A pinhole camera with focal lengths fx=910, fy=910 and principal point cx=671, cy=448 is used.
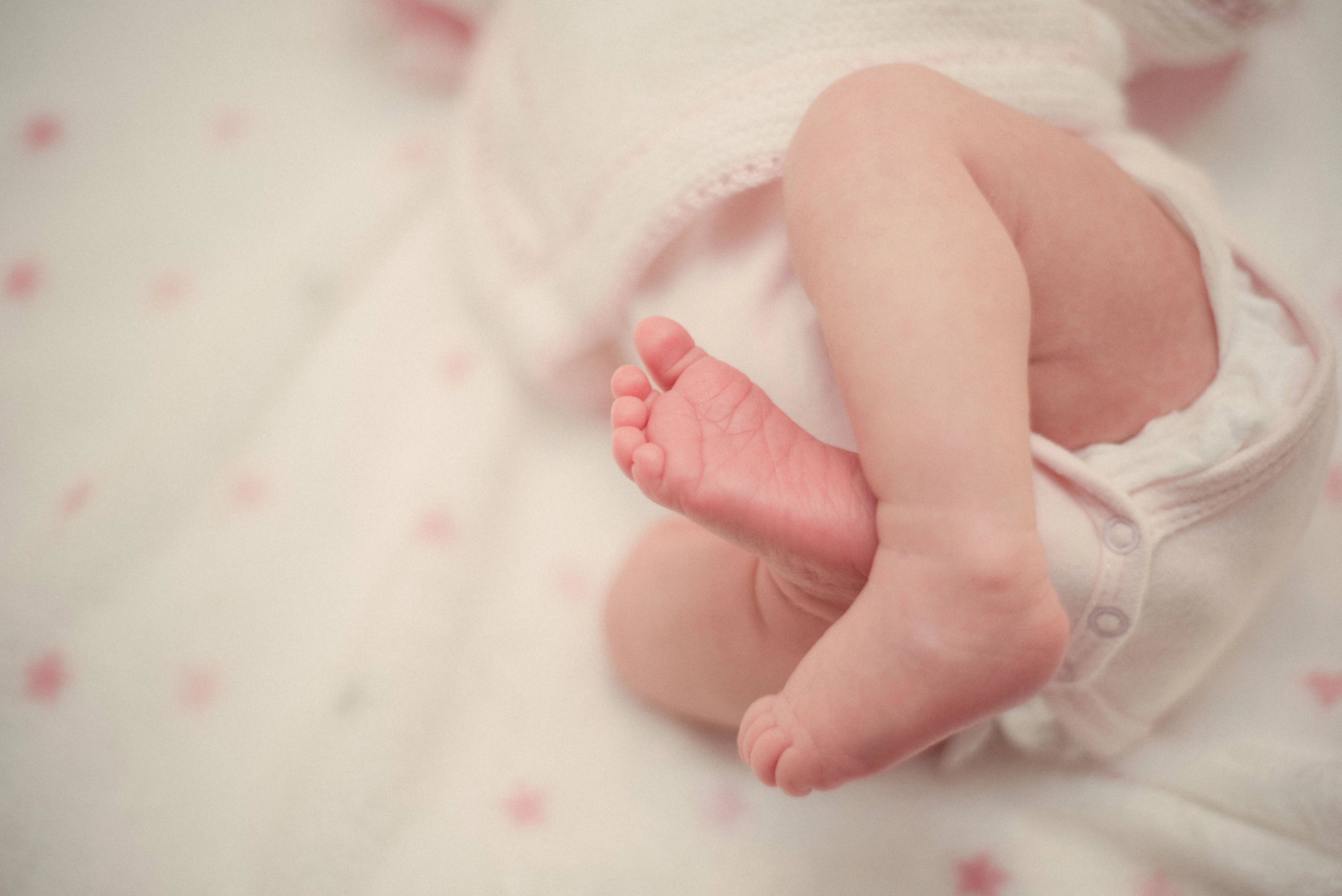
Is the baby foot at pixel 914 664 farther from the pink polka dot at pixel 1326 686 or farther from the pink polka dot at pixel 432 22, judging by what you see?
the pink polka dot at pixel 432 22

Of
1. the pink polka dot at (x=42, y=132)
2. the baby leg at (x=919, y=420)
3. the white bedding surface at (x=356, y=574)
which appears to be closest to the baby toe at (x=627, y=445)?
the baby leg at (x=919, y=420)

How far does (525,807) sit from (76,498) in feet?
1.86

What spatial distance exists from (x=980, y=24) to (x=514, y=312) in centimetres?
49

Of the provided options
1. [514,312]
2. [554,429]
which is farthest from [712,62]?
[554,429]

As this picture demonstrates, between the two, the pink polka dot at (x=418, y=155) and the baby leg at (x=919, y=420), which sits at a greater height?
the baby leg at (x=919, y=420)

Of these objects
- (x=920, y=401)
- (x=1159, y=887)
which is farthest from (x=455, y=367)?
(x=1159, y=887)

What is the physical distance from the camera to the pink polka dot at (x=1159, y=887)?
30.1 inches

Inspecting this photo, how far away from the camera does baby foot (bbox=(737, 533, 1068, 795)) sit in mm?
474

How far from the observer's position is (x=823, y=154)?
1.88 ft

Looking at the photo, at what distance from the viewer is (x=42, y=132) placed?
3.60 ft

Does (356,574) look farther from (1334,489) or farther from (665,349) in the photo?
(1334,489)

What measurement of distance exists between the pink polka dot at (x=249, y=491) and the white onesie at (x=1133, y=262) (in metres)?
0.33

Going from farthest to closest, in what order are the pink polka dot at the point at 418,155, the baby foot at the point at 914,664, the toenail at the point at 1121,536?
the pink polka dot at the point at 418,155 < the toenail at the point at 1121,536 < the baby foot at the point at 914,664

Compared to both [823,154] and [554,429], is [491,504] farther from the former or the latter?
[823,154]
